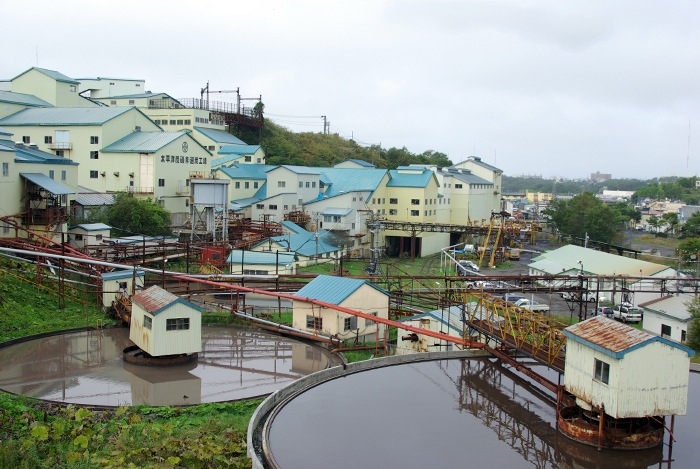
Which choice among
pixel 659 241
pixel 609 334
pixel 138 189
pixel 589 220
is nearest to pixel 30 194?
pixel 138 189

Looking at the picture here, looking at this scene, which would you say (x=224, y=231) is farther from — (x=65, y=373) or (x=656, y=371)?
(x=656, y=371)

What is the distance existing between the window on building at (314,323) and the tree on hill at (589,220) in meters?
37.5

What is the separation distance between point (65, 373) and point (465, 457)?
37.6 feet

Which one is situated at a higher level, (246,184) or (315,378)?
(246,184)

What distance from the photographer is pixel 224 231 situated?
35219 mm

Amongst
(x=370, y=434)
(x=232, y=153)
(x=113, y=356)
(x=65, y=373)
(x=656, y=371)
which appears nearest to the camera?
(x=656, y=371)

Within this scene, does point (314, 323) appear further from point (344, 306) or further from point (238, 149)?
point (238, 149)

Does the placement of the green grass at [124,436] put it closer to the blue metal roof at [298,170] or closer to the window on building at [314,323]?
the window on building at [314,323]

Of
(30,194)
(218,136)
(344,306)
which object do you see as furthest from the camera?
(218,136)

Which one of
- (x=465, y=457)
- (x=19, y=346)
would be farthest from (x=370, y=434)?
(x=19, y=346)

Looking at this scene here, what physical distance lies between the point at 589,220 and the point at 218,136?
34503 mm

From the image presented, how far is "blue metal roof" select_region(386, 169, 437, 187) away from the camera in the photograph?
46625mm

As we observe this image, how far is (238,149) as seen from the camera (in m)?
49.9

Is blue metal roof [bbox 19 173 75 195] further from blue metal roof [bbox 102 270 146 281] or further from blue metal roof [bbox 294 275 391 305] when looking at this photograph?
blue metal roof [bbox 294 275 391 305]
